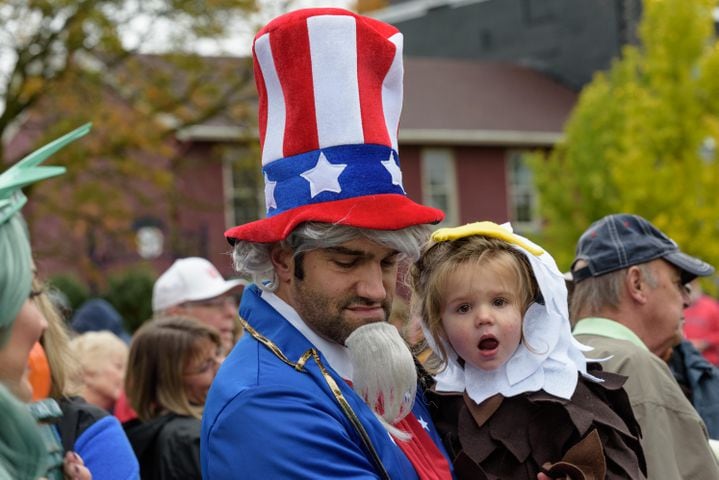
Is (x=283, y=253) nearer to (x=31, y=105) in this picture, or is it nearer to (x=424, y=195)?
(x=31, y=105)

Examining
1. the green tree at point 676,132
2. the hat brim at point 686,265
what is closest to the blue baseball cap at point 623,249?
the hat brim at point 686,265

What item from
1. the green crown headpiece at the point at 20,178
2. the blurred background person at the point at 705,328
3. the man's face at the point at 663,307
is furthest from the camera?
the blurred background person at the point at 705,328

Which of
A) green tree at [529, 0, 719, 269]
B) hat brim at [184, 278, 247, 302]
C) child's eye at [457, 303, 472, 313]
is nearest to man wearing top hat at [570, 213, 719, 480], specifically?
child's eye at [457, 303, 472, 313]

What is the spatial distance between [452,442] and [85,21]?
12.7 meters

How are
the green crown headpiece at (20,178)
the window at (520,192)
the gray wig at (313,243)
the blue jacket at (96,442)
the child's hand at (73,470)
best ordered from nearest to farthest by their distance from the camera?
1. the green crown headpiece at (20,178)
2. the gray wig at (313,243)
3. the child's hand at (73,470)
4. the blue jacket at (96,442)
5. the window at (520,192)

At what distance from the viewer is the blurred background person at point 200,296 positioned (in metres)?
6.22

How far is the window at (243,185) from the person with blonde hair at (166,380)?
11737 mm

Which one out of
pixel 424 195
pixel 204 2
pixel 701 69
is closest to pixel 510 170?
pixel 424 195

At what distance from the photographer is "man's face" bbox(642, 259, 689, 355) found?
13.8ft

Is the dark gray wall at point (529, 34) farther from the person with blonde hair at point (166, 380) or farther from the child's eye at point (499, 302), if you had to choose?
the child's eye at point (499, 302)

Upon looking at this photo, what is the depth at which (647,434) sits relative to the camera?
361cm

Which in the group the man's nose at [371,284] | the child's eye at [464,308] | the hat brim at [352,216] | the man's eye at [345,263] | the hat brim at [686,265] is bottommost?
the hat brim at [686,265]

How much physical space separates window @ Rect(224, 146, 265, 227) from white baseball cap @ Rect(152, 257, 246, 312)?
10361 millimetres

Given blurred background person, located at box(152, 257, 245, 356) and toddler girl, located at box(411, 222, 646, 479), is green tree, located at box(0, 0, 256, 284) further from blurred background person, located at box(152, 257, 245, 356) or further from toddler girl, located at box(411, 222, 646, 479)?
Answer: toddler girl, located at box(411, 222, 646, 479)
